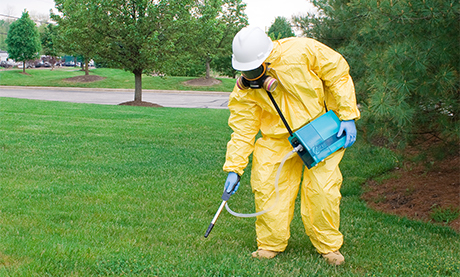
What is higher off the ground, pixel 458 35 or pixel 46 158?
pixel 458 35

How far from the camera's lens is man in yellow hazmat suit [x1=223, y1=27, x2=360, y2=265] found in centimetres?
318

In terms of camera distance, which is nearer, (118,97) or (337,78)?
(337,78)

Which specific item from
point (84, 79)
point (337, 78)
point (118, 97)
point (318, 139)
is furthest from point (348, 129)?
point (84, 79)

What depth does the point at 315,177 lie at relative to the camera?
3334 millimetres

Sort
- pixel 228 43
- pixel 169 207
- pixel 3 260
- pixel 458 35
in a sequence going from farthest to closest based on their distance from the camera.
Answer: pixel 228 43, pixel 169 207, pixel 458 35, pixel 3 260

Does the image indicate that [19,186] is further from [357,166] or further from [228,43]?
[228,43]

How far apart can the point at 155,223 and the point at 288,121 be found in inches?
69.8

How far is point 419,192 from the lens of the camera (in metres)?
5.76

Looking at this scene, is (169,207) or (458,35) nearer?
(458,35)

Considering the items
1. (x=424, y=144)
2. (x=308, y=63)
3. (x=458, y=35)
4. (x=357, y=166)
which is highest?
(x=458, y=35)

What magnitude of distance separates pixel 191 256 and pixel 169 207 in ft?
4.83

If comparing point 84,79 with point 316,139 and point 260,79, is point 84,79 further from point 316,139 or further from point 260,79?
point 316,139

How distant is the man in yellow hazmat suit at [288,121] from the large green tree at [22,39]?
3705 centimetres

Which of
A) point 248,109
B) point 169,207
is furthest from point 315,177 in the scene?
point 169,207
